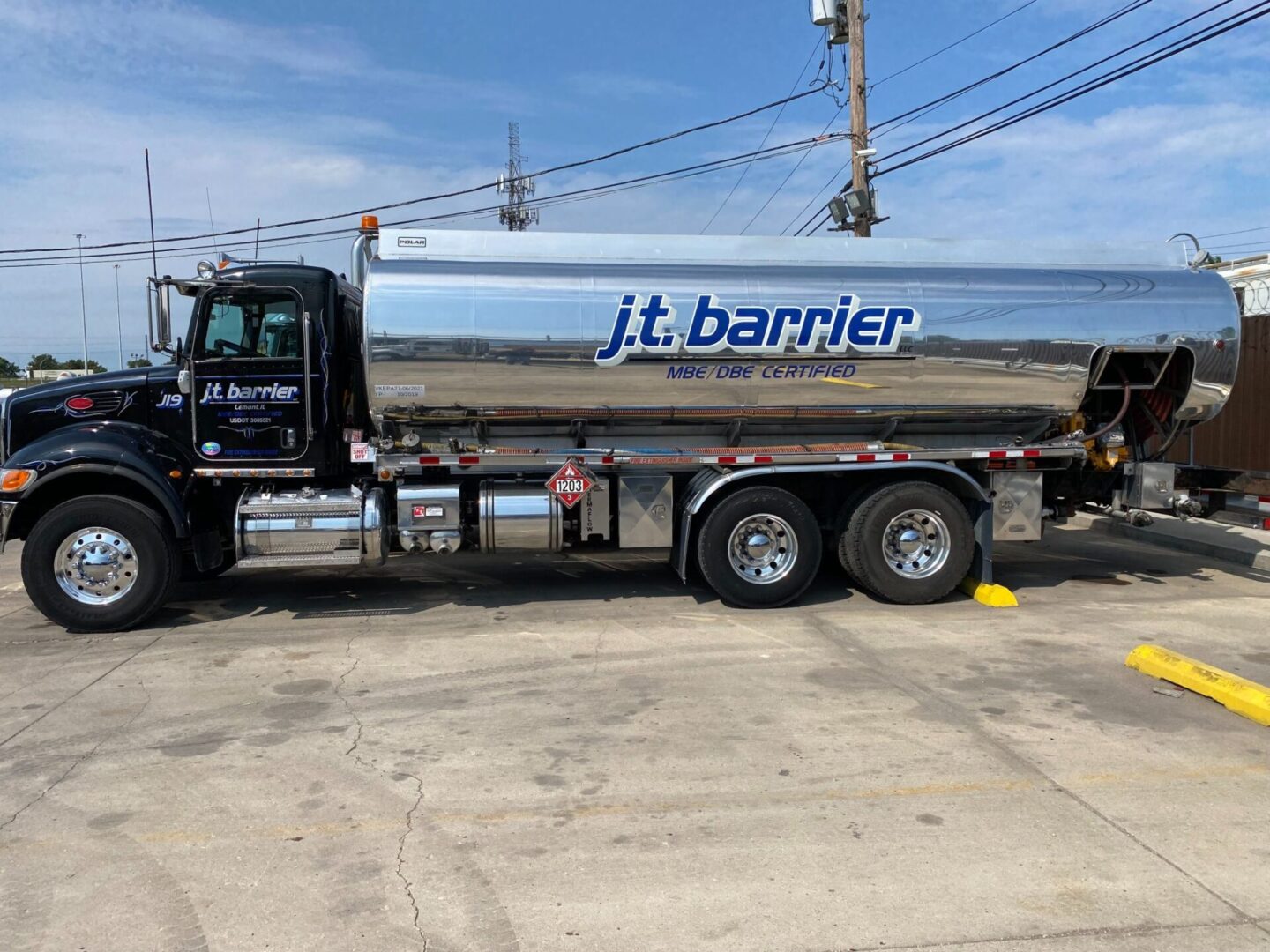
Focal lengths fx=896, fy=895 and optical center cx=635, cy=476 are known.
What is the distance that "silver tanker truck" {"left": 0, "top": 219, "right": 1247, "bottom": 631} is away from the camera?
7309 mm

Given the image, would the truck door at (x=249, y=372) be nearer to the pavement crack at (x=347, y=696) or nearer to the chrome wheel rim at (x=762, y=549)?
the pavement crack at (x=347, y=696)

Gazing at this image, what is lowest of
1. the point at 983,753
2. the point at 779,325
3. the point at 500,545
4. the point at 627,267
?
the point at 983,753

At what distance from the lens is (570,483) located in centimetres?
772

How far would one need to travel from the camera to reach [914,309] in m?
7.71

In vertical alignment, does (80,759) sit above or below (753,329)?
below

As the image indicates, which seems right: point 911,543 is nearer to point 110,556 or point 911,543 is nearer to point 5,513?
point 110,556

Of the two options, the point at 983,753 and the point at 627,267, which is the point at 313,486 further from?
the point at 983,753

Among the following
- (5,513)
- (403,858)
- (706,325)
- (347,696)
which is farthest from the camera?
(706,325)

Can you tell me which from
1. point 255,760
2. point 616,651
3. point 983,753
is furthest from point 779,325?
point 255,760

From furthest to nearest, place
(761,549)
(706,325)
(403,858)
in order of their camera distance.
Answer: (761,549) < (706,325) < (403,858)

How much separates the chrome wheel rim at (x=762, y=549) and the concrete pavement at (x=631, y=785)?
18.1 inches

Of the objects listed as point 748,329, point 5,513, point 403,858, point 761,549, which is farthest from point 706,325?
point 5,513

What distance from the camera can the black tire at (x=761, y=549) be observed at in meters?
7.82

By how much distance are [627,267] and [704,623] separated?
307 centimetres
